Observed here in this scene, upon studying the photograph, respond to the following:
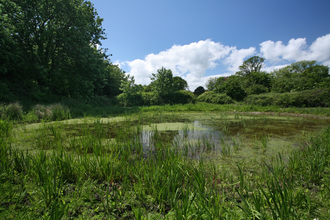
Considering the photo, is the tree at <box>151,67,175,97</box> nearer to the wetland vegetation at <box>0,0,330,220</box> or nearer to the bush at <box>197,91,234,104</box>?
the wetland vegetation at <box>0,0,330,220</box>

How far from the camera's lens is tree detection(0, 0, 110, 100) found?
820cm

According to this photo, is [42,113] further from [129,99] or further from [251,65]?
[251,65]

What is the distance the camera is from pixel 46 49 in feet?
32.4

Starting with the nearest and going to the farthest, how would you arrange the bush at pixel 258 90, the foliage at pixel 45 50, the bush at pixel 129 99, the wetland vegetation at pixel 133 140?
1. the wetland vegetation at pixel 133 140
2. the foliage at pixel 45 50
3. the bush at pixel 129 99
4. the bush at pixel 258 90

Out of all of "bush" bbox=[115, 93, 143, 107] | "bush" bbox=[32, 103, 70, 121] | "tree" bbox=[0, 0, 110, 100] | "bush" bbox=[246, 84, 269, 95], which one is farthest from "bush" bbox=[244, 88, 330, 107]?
"tree" bbox=[0, 0, 110, 100]

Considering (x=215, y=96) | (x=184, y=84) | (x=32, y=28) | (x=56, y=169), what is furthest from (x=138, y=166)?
(x=184, y=84)

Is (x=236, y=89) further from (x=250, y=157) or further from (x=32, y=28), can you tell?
(x=32, y=28)

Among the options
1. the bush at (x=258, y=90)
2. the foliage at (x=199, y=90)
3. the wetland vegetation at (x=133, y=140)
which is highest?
the foliage at (x=199, y=90)

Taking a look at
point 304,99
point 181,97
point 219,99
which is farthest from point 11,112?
point 304,99

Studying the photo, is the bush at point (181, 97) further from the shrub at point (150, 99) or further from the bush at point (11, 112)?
A: the bush at point (11, 112)

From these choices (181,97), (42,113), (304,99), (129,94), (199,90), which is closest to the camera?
(42,113)

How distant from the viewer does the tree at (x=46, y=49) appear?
820 cm

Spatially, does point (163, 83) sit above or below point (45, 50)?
below

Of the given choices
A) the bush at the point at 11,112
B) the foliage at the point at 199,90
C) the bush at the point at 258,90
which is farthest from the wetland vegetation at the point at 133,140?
the foliage at the point at 199,90
